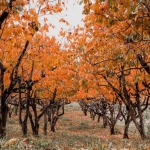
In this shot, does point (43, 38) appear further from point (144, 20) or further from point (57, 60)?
point (144, 20)

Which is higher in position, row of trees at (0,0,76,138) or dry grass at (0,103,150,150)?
row of trees at (0,0,76,138)

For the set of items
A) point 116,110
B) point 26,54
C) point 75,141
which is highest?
point 26,54

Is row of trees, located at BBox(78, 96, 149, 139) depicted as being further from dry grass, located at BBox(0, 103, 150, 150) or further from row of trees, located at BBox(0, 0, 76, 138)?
row of trees, located at BBox(0, 0, 76, 138)

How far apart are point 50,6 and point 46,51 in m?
3.42

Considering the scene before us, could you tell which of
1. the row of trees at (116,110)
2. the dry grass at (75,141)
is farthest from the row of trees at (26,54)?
the row of trees at (116,110)

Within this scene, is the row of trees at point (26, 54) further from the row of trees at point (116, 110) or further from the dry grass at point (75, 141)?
the row of trees at point (116, 110)

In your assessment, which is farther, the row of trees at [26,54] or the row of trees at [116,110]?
the row of trees at [116,110]

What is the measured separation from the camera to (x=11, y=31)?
27.9 feet

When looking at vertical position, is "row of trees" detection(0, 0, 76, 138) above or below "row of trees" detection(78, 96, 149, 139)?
above

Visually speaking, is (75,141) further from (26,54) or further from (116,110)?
(116,110)

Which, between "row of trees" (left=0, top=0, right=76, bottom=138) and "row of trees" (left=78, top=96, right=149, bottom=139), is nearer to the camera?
"row of trees" (left=0, top=0, right=76, bottom=138)

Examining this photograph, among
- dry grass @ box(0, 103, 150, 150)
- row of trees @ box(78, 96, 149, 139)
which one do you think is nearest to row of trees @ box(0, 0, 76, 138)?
dry grass @ box(0, 103, 150, 150)

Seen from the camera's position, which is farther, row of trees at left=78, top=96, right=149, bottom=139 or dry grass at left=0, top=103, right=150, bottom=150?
row of trees at left=78, top=96, right=149, bottom=139

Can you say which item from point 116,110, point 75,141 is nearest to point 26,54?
point 75,141
